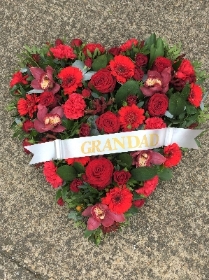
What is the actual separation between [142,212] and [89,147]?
420 millimetres

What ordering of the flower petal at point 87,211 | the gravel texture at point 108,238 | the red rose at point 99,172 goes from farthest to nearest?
the gravel texture at point 108,238 → the flower petal at point 87,211 → the red rose at point 99,172

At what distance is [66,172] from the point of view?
1513 mm

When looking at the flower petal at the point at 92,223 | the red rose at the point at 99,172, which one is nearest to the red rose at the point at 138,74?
the red rose at the point at 99,172

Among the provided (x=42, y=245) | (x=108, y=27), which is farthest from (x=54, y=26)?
(x=42, y=245)

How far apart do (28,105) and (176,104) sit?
0.54 meters

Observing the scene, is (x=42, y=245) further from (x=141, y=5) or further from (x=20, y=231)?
(x=141, y=5)

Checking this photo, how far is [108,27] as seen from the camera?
192 cm

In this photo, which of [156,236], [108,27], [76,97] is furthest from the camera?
[108,27]

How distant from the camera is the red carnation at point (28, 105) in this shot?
5.12 feet

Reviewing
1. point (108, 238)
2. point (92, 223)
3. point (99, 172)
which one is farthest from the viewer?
point (108, 238)

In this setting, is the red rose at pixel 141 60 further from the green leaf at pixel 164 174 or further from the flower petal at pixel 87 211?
the flower petal at pixel 87 211

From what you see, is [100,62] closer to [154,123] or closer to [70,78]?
[70,78]

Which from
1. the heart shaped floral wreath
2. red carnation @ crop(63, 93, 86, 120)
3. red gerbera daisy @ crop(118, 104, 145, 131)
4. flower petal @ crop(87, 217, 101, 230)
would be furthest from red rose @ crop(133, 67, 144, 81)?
flower petal @ crop(87, 217, 101, 230)

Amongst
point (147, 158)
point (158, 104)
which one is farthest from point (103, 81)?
point (147, 158)
